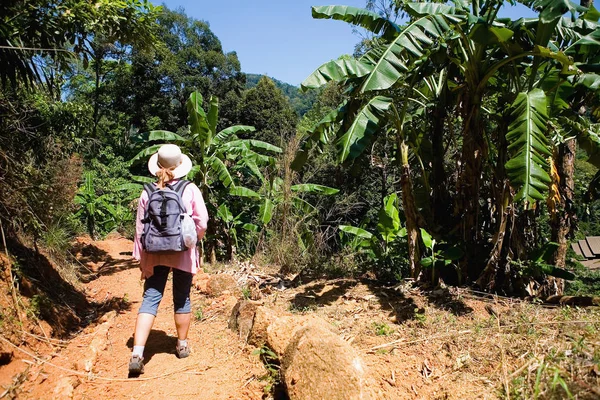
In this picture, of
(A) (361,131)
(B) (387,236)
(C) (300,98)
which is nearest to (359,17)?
(A) (361,131)

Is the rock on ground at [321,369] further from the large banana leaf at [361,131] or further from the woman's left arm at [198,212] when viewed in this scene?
the large banana leaf at [361,131]

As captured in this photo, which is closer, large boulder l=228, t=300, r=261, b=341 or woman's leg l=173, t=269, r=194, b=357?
woman's leg l=173, t=269, r=194, b=357

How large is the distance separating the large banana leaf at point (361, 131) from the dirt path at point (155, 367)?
2.25 m

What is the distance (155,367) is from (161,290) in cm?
64

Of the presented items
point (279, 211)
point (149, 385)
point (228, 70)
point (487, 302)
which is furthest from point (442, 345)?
point (228, 70)

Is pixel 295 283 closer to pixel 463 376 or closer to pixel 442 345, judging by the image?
pixel 442 345

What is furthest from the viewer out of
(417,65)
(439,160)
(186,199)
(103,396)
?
(439,160)

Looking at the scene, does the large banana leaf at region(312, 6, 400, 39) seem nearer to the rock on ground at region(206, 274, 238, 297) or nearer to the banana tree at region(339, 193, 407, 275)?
the banana tree at region(339, 193, 407, 275)

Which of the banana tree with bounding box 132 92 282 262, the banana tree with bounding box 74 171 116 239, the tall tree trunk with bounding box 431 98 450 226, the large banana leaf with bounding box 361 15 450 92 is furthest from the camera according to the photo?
the banana tree with bounding box 74 171 116 239

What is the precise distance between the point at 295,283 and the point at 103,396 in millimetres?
3553

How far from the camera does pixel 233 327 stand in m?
4.28

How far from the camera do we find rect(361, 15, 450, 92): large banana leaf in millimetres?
4105

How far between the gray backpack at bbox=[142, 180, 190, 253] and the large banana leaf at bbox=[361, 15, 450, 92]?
6.95ft

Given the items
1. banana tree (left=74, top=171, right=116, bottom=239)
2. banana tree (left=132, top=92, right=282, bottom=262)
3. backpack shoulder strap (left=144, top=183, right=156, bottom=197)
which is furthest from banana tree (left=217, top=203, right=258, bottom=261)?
banana tree (left=74, top=171, right=116, bottom=239)
